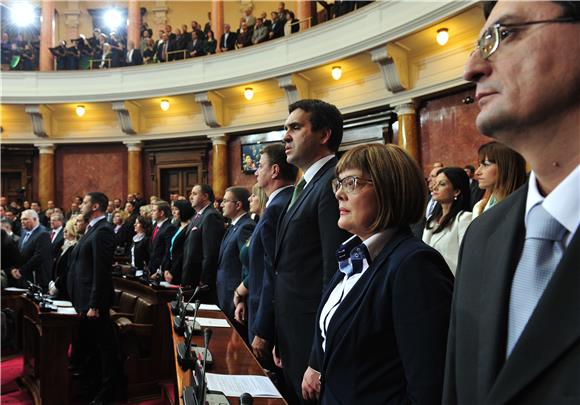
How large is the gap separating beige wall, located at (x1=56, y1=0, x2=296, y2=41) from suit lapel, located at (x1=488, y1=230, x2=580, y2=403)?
53.7 feet

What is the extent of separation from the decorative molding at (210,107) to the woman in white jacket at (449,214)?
9592 millimetres

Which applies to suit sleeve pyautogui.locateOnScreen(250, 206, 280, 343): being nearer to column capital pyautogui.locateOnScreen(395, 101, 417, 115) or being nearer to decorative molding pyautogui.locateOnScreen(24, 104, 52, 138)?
column capital pyautogui.locateOnScreen(395, 101, 417, 115)

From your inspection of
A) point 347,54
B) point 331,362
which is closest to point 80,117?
point 347,54

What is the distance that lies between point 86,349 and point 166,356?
0.93 metres

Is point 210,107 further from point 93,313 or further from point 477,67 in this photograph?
point 477,67

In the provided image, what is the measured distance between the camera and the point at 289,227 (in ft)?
8.15

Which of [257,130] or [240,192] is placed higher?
[257,130]

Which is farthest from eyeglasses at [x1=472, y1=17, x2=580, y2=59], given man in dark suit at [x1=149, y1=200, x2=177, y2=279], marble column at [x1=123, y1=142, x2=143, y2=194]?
marble column at [x1=123, y1=142, x2=143, y2=194]

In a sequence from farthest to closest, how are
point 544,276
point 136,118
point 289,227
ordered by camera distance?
point 136,118 < point 289,227 < point 544,276

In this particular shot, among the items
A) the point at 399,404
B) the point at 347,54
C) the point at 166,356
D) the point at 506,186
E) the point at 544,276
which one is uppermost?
the point at 347,54

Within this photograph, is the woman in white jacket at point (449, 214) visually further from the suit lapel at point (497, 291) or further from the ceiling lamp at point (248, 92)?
the ceiling lamp at point (248, 92)

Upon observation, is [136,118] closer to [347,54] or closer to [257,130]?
[257,130]

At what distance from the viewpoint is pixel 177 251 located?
6.16 metres

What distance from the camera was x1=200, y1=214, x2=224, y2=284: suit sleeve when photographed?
517 cm
